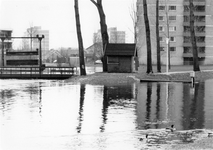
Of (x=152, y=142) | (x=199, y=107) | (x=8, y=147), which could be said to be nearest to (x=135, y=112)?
(x=199, y=107)

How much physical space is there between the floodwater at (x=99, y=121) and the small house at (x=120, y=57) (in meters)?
17.5

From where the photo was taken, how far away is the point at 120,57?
40.3m

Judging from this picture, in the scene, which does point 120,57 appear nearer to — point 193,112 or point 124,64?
point 124,64

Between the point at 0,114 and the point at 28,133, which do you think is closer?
the point at 28,133

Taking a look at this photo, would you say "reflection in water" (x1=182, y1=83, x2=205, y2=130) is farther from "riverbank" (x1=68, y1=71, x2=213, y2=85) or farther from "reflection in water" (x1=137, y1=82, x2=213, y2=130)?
"riverbank" (x1=68, y1=71, x2=213, y2=85)

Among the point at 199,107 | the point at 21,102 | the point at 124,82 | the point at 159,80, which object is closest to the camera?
the point at 199,107

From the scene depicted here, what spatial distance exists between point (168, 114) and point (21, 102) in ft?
23.8

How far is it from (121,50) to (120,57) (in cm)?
65

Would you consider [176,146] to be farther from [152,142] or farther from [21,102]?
[21,102]

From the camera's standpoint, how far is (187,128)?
43.1 feet

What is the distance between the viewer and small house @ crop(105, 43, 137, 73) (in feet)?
131

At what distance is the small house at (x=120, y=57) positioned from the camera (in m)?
39.9

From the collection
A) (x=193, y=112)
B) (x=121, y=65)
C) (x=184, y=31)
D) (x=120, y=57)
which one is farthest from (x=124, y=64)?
(x=184, y=31)

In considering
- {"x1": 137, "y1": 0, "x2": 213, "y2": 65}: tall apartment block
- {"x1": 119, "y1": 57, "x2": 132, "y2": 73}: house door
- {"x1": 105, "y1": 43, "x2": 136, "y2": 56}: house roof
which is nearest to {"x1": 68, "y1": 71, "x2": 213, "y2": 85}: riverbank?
{"x1": 119, "y1": 57, "x2": 132, "y2": 73}: house door
